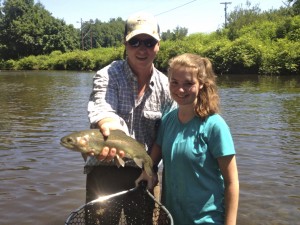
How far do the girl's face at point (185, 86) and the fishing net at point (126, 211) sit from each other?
0.85 meters

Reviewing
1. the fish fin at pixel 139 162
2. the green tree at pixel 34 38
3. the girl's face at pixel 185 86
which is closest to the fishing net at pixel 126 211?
the fish fin at pixel 139 162

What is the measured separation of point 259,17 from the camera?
169 feet

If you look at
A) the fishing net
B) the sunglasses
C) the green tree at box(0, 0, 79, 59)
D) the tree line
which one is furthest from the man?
the green tree at box(0, 0, 79, 59)

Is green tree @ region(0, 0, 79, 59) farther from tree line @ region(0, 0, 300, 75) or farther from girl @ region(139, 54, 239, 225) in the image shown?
girl @ region(139, 54, 239, 225)

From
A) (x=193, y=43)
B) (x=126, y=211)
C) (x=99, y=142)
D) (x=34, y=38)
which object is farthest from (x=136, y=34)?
(x=34, y=38)

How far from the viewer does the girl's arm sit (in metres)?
2.87

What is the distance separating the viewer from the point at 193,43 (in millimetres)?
46875

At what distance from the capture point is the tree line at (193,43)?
1443 inches

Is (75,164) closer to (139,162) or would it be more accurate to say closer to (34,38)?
(139,162)

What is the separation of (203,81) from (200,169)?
27.6 inches

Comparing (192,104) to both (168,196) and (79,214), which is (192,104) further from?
(79,214)

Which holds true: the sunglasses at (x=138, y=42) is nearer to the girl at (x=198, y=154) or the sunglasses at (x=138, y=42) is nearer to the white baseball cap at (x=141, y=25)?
the white baseball cap at (x=141, y=25)

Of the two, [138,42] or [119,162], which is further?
[138,42]

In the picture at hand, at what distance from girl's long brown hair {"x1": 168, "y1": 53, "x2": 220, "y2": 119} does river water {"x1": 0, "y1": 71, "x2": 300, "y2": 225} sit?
3560mm
